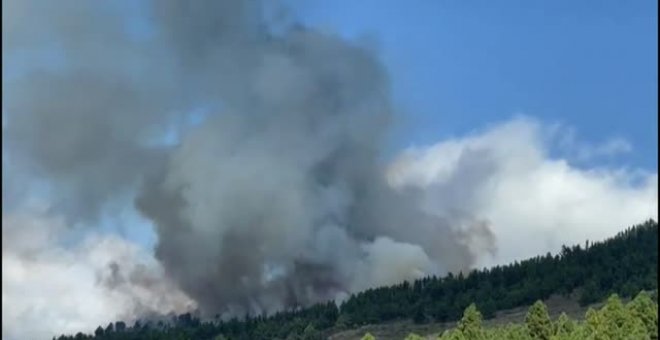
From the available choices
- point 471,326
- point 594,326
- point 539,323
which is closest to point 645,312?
point 594,326

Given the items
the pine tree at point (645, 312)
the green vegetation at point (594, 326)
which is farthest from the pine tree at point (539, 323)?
the pine tree at point (645, 312)

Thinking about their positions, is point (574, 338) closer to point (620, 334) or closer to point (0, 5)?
point (620, 334)

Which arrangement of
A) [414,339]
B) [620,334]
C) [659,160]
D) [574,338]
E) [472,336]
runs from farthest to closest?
[472,336]
[414,339]
[620,334]
[574,338]
[659,160]

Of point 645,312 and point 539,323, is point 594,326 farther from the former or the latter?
point 539,323

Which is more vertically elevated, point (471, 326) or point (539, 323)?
point (471, 326)

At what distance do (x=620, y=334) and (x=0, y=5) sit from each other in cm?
9016

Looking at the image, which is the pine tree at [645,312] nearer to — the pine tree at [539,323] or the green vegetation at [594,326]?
the green vegetation at [594,326]

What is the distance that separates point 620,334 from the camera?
419ft

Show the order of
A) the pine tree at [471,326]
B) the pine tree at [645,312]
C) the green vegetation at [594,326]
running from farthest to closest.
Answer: the pine tree at [471,326], the pine tree at [645,312], the green vegetation at [594,326]

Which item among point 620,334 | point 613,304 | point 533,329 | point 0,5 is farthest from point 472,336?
point 0,5

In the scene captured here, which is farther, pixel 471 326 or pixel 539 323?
pixel 471 326

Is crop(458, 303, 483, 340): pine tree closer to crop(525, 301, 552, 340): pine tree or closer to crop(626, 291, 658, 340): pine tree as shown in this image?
crop(525, 301, 552, 340): pine tree

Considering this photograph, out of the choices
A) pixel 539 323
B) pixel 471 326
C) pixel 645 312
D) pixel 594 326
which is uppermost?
pixel 471 326

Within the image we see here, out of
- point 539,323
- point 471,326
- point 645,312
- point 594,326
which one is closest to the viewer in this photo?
point 594,326
